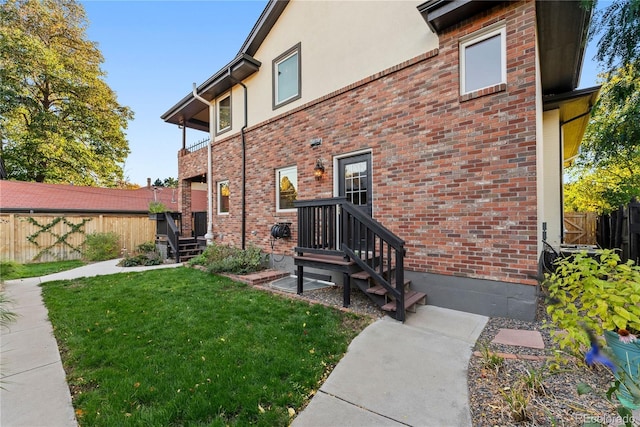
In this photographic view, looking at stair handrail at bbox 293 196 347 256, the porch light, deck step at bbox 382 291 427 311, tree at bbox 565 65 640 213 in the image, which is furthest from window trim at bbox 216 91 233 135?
tree at bbox 565 65 640 213

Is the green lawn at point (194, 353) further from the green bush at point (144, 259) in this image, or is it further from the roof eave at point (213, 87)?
the roof eave at point (213, 87)

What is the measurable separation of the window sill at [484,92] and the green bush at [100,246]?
43.5 ft

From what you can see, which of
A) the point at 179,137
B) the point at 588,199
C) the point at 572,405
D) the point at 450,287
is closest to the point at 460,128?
the point at 450,287

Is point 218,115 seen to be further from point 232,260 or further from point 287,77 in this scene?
point 232,260

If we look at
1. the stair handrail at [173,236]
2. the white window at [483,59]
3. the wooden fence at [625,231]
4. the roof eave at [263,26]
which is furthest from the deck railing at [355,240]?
the stair handrail at [173,236]

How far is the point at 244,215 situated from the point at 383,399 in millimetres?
6764

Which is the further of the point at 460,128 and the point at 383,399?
the point at 460,128

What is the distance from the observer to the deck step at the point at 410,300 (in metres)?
3.89

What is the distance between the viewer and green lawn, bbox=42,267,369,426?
2131mm

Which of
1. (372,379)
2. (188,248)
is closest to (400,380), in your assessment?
(372,379)

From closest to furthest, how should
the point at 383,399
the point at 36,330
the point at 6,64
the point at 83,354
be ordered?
the point at 383,399, the point at 83,354, the point at 36,330, the point at 6,64

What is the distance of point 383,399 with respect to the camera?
2244 millimetres

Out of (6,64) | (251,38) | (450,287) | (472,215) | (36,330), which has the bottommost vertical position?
(36,330)

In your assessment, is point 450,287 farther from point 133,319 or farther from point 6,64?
point 6,64
